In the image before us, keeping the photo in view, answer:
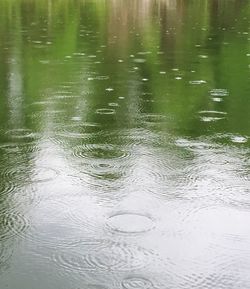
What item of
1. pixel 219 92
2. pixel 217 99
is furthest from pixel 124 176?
pixel 219 92

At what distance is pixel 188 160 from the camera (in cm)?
491

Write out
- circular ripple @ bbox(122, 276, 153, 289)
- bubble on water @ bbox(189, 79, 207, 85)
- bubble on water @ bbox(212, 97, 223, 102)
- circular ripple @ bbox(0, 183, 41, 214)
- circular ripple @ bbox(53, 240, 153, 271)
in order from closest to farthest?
circular ripple @ bbox(122, 276, 153, 289) < circular ripple @ bbox(53, 240, 153, 271) < circular ripple @ bbox(0, 183, 41, 214) < bubble on water @ bbox(212, 97, 223, 102) < bubble on water @ bbox(189, 79, 207, 85)

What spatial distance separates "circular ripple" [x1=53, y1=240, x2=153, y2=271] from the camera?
3.17m

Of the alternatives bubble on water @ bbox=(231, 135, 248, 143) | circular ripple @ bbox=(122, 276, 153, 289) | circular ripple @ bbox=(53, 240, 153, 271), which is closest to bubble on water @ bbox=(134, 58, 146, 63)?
bubble on water @ bbox=(231, 135, 248, 143)

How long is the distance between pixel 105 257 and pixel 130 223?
1.55ft

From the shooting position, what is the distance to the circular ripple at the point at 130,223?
3.61m

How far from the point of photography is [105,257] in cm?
328

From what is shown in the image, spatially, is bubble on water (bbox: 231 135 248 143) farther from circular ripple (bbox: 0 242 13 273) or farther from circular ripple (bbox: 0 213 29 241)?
circular ripple (bbox: 0 242 13 273)

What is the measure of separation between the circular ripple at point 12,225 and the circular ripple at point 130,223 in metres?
0.53

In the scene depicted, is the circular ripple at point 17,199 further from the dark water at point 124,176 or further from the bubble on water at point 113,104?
the bubble on water at point 113,104

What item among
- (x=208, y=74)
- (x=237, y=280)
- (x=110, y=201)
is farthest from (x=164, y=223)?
(x=208, y=74)

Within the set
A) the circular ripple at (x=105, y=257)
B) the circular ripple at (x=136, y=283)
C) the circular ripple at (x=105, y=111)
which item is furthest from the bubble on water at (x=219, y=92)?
the circular ripple at (x=136, y=283)

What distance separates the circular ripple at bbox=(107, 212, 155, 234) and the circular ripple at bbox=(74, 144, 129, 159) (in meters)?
1.22

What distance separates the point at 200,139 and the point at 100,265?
8.54 feet
